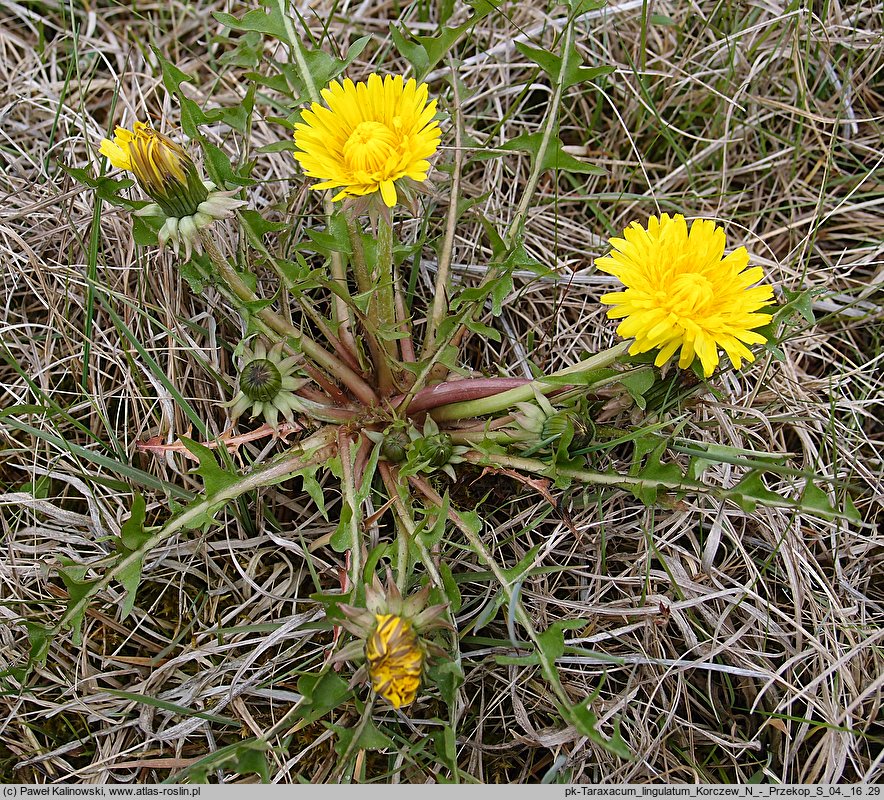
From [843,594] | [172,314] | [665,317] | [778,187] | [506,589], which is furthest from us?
[778,187]

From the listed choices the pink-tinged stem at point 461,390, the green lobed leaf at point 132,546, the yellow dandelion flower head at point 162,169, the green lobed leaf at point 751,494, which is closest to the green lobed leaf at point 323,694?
the green lobed leaf at point 132,546

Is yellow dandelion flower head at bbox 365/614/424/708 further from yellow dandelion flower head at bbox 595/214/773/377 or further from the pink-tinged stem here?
yellow dandelion flower head at bbox 595/214/773/377

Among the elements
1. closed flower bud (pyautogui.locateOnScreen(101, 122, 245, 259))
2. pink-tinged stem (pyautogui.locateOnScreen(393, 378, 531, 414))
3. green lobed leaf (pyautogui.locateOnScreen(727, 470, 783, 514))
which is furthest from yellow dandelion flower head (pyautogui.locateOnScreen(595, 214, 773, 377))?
closed flower bud (pyautogui.locateOnScreen(101, 122, 245, 259))

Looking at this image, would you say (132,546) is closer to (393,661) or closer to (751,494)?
(393,661)

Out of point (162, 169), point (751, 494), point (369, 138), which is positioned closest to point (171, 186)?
point (162, 169)

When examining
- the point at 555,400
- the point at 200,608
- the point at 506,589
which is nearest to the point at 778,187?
the point at 555,400

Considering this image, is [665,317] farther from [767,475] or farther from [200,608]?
[200,608]
